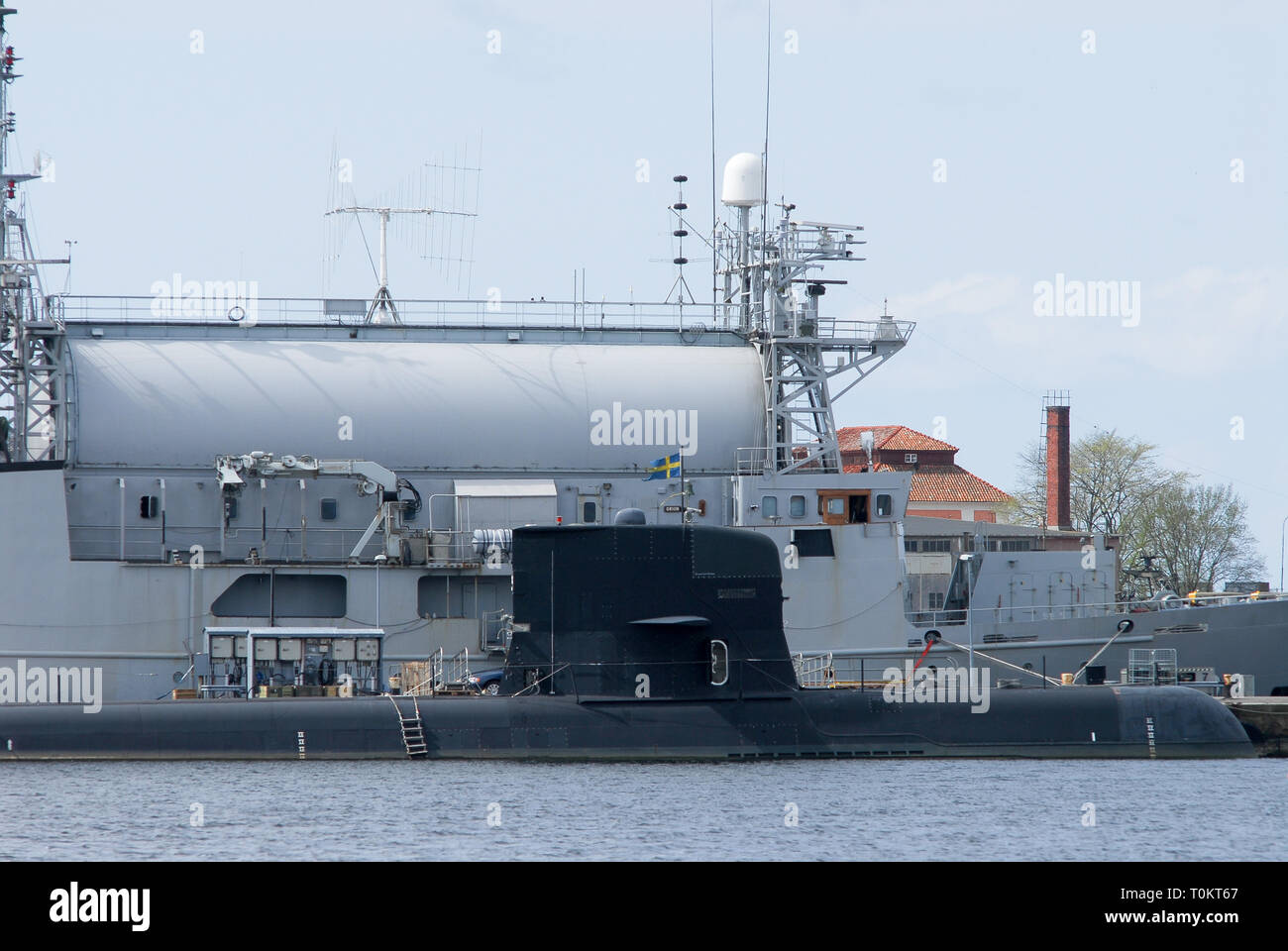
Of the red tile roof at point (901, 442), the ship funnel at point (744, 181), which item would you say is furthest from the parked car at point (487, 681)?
the red tile roof at point (901, 442)

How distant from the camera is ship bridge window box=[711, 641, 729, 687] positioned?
33.2m

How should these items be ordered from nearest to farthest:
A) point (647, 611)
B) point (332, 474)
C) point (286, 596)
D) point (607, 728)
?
point (647, 611) → point (607, 728) → point (332, 474) → point (286, 596)

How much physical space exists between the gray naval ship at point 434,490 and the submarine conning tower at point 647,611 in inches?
338

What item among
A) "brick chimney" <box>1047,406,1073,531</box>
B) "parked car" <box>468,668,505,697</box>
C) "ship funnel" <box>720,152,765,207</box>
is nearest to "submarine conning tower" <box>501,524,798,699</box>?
"parked car" <box>468,668,505,697</box>

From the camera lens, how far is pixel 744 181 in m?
49.0

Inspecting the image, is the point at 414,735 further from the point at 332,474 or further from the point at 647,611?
the point at 332,474

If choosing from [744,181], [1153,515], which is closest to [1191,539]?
[1153,515]

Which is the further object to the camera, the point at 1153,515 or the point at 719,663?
the point at 1153,515

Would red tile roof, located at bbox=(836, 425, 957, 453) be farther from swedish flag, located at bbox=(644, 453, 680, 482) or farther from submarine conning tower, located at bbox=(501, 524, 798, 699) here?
submarine conning tower, located at bbox=(501, 524, 798, 699)

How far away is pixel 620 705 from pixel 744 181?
20.5m

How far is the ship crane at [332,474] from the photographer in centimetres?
4359

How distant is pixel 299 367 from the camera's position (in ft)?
151

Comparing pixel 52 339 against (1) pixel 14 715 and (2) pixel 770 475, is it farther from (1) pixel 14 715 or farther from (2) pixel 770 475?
(2) pixel 770 475
